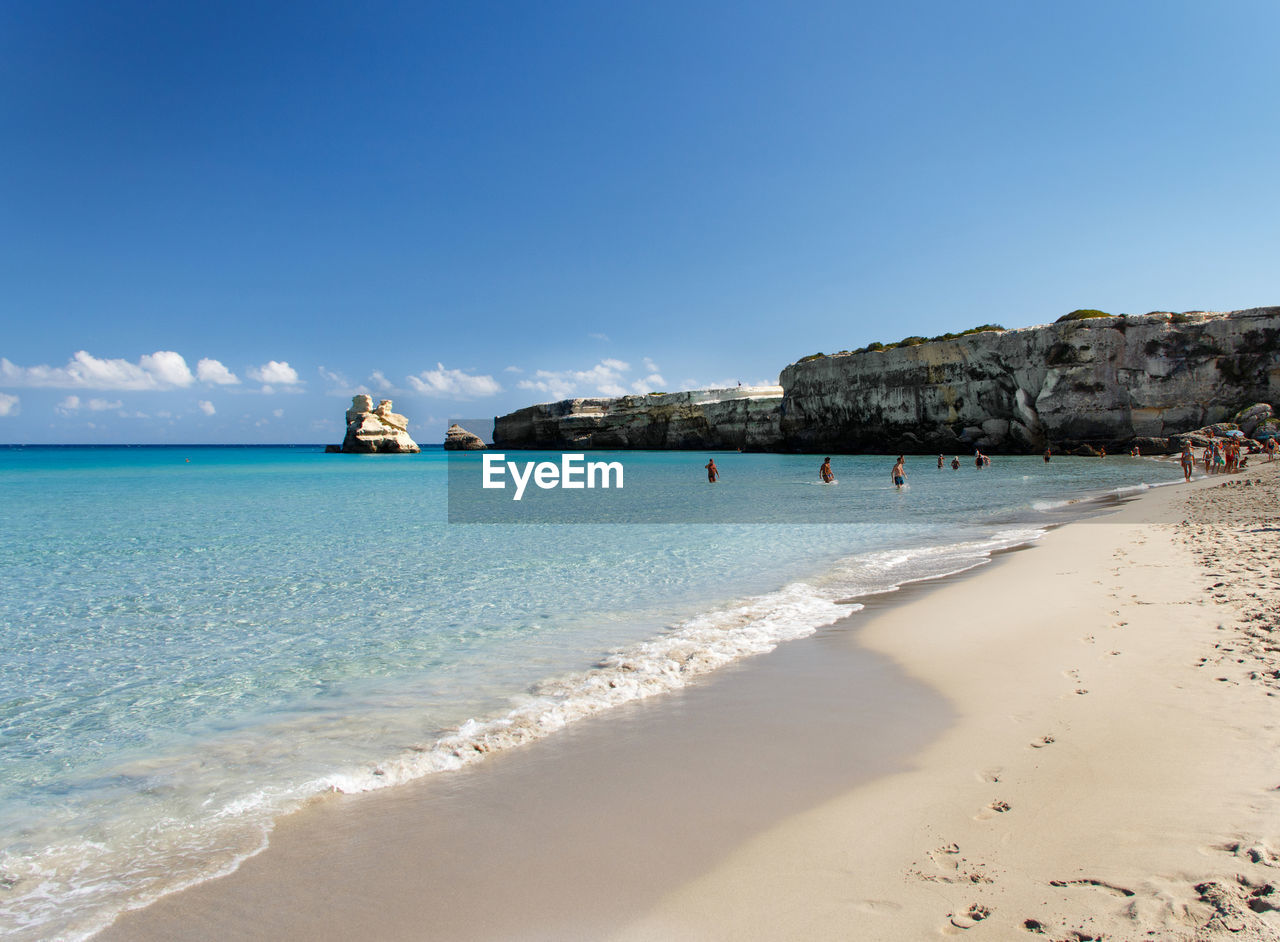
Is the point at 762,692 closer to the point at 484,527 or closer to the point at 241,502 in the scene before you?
the point at 484,527

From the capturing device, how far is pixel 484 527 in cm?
1728

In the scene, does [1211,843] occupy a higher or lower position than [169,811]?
higher

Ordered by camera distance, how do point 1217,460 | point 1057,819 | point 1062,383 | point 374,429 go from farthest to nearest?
1. point 374,429
2. point 1062,383
3. point 1217,460
4. point 1057,819

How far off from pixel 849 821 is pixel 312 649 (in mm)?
5583

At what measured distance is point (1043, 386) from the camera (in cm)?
4628

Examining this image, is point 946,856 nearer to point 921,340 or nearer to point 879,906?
point 879,906

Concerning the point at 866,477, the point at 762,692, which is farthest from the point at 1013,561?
the point at 866,477

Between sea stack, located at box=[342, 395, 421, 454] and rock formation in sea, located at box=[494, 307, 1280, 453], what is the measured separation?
188 feet

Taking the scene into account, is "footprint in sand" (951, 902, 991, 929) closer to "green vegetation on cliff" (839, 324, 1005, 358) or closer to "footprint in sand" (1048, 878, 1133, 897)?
"footprint in sand" (1048, 878, 1133, 897)

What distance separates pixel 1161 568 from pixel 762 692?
6.67 m

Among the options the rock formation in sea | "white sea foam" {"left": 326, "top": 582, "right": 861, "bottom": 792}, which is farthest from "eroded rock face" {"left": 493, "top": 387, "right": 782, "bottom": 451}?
"white sea foam" {"left": 326, "top": 582, "right": 861, "bottom": 792}

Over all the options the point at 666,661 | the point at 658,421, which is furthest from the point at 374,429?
the point at 666,661

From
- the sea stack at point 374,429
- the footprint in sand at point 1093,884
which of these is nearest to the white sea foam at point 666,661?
the footprint in sand at point 1093,884

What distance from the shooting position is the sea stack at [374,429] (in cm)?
9581
